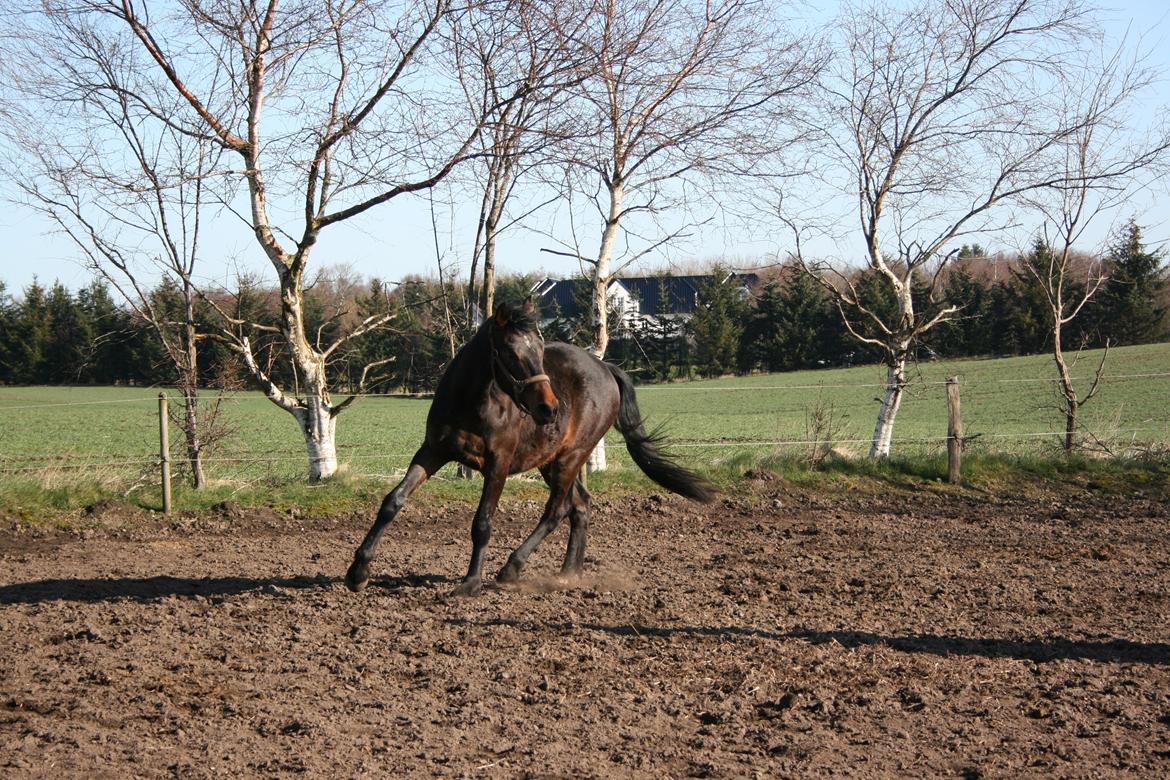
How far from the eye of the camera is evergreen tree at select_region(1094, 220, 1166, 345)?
38.3m

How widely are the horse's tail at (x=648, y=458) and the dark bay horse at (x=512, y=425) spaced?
1.40 feet

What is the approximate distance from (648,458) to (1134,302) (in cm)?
3834

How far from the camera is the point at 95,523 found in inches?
359

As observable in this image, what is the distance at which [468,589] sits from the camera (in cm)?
636

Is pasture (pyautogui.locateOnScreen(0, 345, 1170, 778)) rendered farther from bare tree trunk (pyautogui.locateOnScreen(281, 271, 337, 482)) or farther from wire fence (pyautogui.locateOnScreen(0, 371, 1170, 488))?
wire fence (pyautogui.locateOnScreen(0, 371, 1170, 488))

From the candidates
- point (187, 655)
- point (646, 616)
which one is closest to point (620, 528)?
point (646, 616)

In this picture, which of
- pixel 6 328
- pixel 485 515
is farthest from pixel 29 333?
pixel 485 515

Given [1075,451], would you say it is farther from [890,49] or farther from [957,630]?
[957,630]

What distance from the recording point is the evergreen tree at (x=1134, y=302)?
3828 centimetres

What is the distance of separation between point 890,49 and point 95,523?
10.5 meters

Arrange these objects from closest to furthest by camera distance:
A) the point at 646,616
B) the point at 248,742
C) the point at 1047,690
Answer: the point at 248,742 → the point at 1047,690 → the point at 646,616

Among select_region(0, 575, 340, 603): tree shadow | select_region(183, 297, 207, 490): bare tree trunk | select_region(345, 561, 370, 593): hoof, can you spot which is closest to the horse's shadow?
select_region(0, 575, 340, 603): tree shadow

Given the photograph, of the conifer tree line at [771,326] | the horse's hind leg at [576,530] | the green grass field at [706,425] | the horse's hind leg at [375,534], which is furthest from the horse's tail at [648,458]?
the conifer tree line at [771,326]

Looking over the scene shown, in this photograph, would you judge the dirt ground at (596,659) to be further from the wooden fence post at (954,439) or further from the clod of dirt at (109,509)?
the wooden fence post at (954,439)
